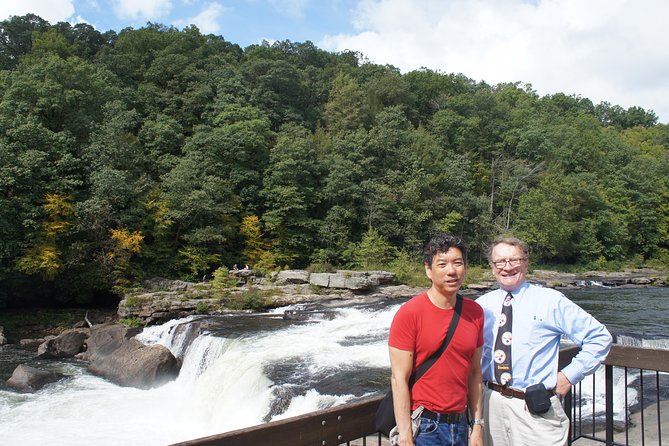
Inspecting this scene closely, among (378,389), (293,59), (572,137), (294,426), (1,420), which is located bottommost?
(1,420)

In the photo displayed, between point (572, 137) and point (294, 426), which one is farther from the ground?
point (572, 137)

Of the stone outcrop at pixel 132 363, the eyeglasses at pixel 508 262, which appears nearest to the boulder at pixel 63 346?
the stone outcrop at pixel 132 363

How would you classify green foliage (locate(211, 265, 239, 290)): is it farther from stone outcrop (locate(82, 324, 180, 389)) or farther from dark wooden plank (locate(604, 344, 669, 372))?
dark wooden plank (locate(604, 344, 669, 372))

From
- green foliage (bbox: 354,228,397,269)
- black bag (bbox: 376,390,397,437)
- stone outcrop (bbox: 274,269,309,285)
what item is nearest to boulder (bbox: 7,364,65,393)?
stone outcrop (bbox: 274,269,309,285)

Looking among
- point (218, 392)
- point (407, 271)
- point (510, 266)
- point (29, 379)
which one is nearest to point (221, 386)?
point (218, 392)

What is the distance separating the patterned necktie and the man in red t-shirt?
0.28m

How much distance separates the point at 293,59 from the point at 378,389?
49688 millimetres

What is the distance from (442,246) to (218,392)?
9822mm

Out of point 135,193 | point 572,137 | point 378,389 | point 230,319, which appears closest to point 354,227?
point 135,193

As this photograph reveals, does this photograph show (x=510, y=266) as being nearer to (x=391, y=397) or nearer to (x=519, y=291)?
(x=519, y=291)

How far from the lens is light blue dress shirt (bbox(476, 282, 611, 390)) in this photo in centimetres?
261

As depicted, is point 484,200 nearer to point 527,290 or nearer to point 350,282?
point 350,282

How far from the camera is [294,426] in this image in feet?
7.44

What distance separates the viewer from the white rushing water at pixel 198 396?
9.48m
